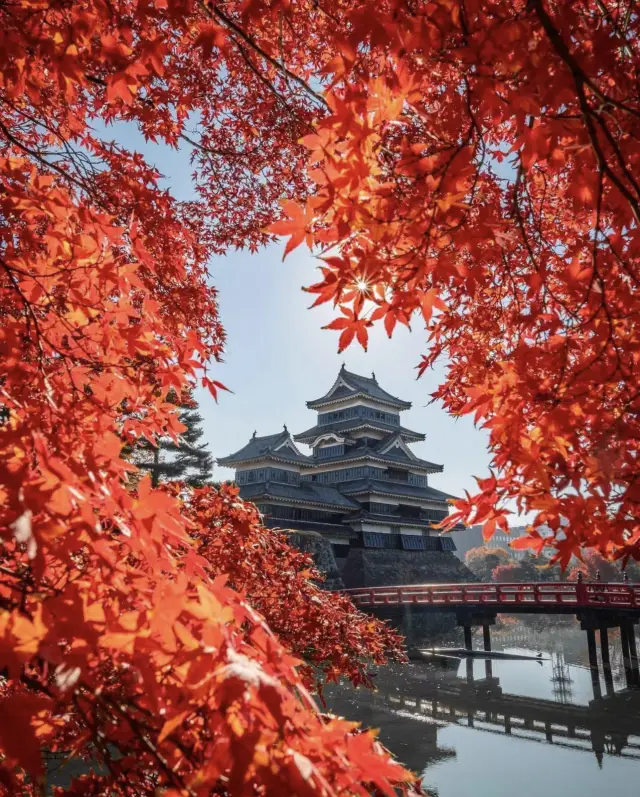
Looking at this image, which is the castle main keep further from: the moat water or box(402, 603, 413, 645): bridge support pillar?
the moat water

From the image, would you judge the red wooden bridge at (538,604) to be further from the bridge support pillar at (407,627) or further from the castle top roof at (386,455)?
the castle top roof at (386,455)

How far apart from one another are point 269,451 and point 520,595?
14.1 meters

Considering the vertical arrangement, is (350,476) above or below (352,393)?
below

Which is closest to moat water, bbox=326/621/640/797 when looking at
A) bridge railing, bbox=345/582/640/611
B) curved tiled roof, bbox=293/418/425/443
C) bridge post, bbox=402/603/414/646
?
bridge railing, bbox=345/582/640/611

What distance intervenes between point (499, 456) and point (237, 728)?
1398mm

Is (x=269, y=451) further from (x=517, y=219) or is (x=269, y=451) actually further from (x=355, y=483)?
(x=517, y=219)

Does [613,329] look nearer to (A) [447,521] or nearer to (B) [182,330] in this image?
(A) [447,521]

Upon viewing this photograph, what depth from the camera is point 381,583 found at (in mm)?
26641

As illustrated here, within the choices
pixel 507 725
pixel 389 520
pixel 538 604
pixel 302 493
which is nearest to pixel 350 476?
pixel 389 520

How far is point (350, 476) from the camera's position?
31.1 metres

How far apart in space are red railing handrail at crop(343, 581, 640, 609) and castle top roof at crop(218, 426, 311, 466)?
8491 mm

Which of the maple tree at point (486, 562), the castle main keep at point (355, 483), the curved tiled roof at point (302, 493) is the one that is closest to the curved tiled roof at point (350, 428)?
the castle main keep at point (355, 483)

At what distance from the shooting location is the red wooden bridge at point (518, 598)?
16.6m

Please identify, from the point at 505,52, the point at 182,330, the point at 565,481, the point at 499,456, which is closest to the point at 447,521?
the point at 499,456
